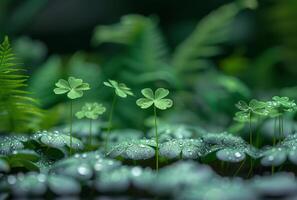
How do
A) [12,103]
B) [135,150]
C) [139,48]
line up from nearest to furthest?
[135,150] < [12,103] < [139,48]

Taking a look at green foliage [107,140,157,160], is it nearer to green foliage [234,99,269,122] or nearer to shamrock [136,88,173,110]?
shamrock [136,88,173,110]

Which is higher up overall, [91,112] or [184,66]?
[184,66]

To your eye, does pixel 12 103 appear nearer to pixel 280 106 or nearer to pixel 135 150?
pixel 135 150

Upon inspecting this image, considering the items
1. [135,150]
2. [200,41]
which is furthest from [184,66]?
[135,150]

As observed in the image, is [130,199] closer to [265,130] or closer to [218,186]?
[218,186]

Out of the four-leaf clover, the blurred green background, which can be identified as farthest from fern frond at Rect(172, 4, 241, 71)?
the four-leaf clover

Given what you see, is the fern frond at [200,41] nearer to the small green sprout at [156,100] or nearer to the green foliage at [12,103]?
the green foliage at [12,103]

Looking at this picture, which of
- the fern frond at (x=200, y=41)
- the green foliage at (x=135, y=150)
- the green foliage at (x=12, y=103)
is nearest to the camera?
the green foliage at (x=135, y=150)

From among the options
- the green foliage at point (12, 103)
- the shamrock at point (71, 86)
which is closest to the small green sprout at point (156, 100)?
the shamrock at point (71, 86)

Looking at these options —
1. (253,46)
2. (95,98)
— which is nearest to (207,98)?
(95,98)
